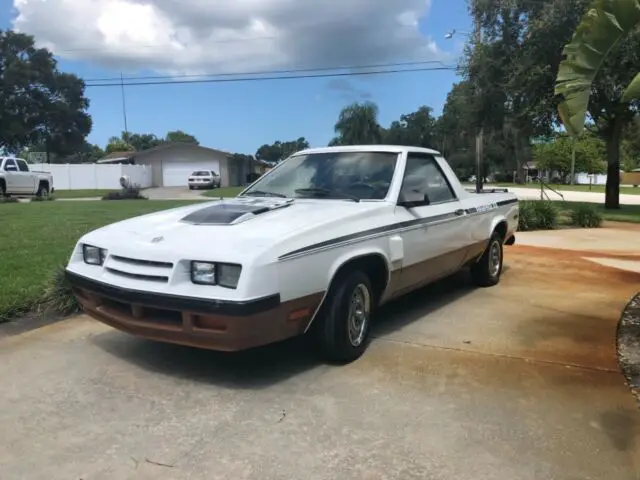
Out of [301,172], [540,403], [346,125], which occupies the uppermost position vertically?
[346,125]

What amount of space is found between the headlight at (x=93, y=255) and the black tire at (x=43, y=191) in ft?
76.8

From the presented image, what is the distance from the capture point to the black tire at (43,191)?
25812mm

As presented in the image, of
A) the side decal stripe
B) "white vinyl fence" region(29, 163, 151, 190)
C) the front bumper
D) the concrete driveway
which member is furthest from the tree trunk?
"white vinyl fence" region(29, 163, 151, 190)

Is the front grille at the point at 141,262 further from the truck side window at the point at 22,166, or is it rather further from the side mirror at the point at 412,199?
the truck side window at the point at 22,166

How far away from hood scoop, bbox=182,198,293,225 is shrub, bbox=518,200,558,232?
9.82 m

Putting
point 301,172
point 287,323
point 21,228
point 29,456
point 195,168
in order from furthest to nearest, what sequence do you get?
point 195,168, point 21,228, point 301,172, point 287,323, point 29,456

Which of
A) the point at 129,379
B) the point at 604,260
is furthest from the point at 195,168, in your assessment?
the point at 129,379

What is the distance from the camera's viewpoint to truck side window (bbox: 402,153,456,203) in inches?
216

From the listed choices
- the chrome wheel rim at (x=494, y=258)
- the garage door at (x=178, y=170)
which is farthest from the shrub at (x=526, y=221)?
the garage door at (x=178, y=170)

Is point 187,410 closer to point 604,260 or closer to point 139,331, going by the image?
point 139,331

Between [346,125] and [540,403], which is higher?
[346,125]

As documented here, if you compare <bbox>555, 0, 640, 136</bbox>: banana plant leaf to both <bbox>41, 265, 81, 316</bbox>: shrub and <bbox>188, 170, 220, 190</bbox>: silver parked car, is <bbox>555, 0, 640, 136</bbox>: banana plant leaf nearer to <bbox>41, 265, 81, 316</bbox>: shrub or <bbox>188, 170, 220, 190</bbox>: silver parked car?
<bbox>41, 265, 81, 316</bbox>: shrub

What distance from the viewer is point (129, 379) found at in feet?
13.6

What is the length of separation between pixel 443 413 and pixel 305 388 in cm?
91
